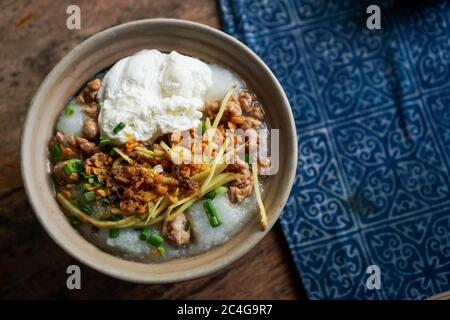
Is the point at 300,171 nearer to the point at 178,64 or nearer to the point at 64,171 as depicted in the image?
the point at 178,64

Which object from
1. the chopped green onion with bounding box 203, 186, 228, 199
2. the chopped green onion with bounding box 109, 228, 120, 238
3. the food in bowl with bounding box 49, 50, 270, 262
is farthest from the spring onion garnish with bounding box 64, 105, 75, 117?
the chopped green onion with bounding box 203, 186, 228, 199

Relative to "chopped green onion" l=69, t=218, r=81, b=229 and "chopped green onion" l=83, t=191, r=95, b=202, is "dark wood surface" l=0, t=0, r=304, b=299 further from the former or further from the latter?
"chopped green onion" l=83, t=191, r=95, b=202

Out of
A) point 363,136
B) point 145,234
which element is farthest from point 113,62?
point 363,136

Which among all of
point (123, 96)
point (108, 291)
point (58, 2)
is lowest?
point (108, 291)

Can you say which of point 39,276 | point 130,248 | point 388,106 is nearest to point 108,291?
point 39,276

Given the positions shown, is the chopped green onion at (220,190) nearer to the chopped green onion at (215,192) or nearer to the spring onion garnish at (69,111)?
the chopped green onion at (215,192)

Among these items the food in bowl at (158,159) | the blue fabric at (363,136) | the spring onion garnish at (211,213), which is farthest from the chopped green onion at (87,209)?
the blue fabric at (363,136)
